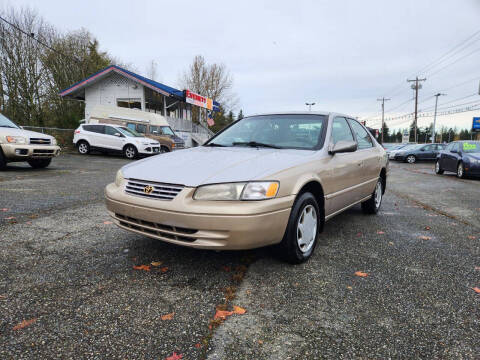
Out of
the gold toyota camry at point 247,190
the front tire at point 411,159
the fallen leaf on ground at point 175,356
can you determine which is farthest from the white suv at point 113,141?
the front tire at point 411,159

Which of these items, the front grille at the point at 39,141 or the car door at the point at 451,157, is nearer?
the front grille at the point at 39,141

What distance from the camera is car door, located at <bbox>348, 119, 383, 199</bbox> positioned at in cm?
423

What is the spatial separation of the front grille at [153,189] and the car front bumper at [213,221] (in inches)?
1.8

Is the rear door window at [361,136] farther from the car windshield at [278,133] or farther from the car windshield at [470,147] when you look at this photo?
the car windshield at [470,147]

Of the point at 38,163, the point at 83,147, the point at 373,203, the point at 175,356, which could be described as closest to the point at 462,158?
the point at 373,203

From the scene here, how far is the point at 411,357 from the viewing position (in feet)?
5.52

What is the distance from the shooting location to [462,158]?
37.3ft

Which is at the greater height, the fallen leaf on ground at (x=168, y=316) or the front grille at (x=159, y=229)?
the front grille at (x=159, y=229)

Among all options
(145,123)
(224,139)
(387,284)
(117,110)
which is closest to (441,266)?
(387,284)

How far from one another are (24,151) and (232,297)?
864 cm

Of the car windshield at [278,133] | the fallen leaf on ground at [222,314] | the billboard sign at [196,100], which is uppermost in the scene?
the billboard sign at [196,100]

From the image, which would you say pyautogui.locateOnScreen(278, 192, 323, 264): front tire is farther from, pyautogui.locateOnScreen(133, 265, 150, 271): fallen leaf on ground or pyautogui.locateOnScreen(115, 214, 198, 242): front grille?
pyautogui.locateOnScreen(133, 265, 150, 271): fallen leaf on ground

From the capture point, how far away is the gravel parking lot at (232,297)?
1743mm

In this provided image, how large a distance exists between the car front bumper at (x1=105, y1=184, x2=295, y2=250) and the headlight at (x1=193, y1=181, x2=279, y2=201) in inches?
1.5
